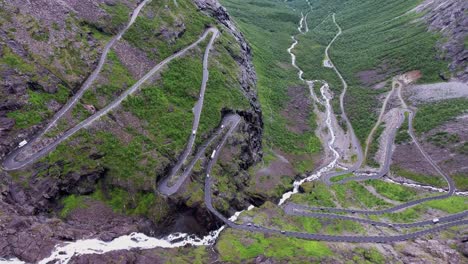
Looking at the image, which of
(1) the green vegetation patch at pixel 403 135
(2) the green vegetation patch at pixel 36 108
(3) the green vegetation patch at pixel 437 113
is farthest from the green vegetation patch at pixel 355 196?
(2) the green vegetation patch at pixel 36 108

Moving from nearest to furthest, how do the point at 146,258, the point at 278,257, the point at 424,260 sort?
the point at 146,258 < the point at 278,257 < the point at 424,260

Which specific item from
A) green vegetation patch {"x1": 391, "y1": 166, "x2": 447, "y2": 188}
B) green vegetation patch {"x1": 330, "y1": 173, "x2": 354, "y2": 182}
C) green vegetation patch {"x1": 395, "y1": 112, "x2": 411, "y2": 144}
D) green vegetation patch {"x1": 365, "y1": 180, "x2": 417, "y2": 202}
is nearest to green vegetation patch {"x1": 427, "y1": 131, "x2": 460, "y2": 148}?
green vegetation patch {"x1": 395, "y1": 112, "x2": 411, "y2": 144}

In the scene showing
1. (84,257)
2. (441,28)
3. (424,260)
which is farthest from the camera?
(441,28)

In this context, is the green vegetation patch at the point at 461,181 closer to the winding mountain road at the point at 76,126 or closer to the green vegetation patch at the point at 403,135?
the green vegetation patch at the point at 403,135

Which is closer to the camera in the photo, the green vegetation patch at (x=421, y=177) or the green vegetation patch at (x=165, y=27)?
the green vegetation patch at (x=421, y=177)

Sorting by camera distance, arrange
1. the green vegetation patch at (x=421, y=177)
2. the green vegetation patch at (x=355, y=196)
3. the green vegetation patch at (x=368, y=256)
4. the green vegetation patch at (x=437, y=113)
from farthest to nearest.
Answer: the green vegetation patch at (x=437, y=113)
the green vegetation patch at (x=421, y=177)
the green vegetation patch at (x=355, y=196)
the green vegetation patch at (x=368, y=256)

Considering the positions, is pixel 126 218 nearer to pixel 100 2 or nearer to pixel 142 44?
pixel 142 44

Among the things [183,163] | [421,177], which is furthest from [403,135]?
[183,163]

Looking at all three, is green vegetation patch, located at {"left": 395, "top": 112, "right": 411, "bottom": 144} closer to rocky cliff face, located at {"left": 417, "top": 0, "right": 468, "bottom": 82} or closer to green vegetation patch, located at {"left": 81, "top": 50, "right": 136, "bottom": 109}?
rocky cliff face, located at {"left": 417, "top": 0, "right": 468, "bottom": 82}

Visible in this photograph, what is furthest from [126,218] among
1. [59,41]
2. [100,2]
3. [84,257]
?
[100,2]

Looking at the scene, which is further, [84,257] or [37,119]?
[37,119]
